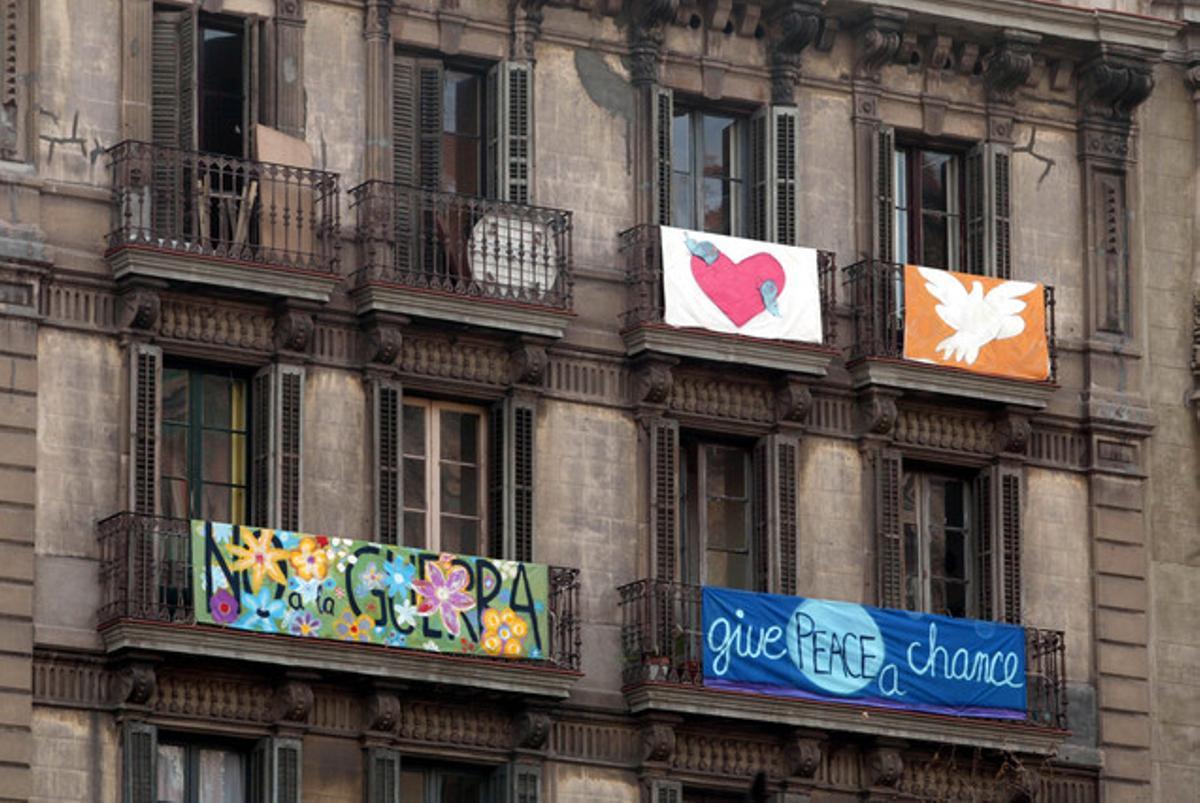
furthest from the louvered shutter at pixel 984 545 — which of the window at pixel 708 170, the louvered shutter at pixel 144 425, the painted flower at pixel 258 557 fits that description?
the louvered shutter at pixel 144 425

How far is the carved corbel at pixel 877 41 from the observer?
60.5 m

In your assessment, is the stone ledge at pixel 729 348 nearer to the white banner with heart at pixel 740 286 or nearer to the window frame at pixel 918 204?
the white banner with heart at pixel 740 286

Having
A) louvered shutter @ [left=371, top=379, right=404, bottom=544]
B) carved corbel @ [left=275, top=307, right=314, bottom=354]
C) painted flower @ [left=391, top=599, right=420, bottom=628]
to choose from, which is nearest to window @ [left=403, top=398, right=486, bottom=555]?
louvered shutter @ [left=371, top=379, right=404, bottom=544]

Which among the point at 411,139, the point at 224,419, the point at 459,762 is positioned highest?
the point at 411,139

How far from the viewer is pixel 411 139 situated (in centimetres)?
5756

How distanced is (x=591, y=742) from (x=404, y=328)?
17.0 ft

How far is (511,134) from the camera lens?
190 ft

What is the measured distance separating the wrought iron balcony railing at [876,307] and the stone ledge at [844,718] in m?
4.41

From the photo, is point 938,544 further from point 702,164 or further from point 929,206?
point 702,164

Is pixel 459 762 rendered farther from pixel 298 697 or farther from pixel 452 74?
pixel 452 74

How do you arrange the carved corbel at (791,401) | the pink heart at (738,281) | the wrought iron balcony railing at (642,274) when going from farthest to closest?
the carved corbel at (791,401) → the pink heart at (738,281) → the wrought iron balcony railing at (642,274)

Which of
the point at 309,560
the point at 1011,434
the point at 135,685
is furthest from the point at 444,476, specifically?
the point at 1011,434

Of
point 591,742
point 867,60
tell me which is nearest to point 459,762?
point 591,742

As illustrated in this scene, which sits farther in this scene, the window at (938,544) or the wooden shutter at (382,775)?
the window at (938,544)
